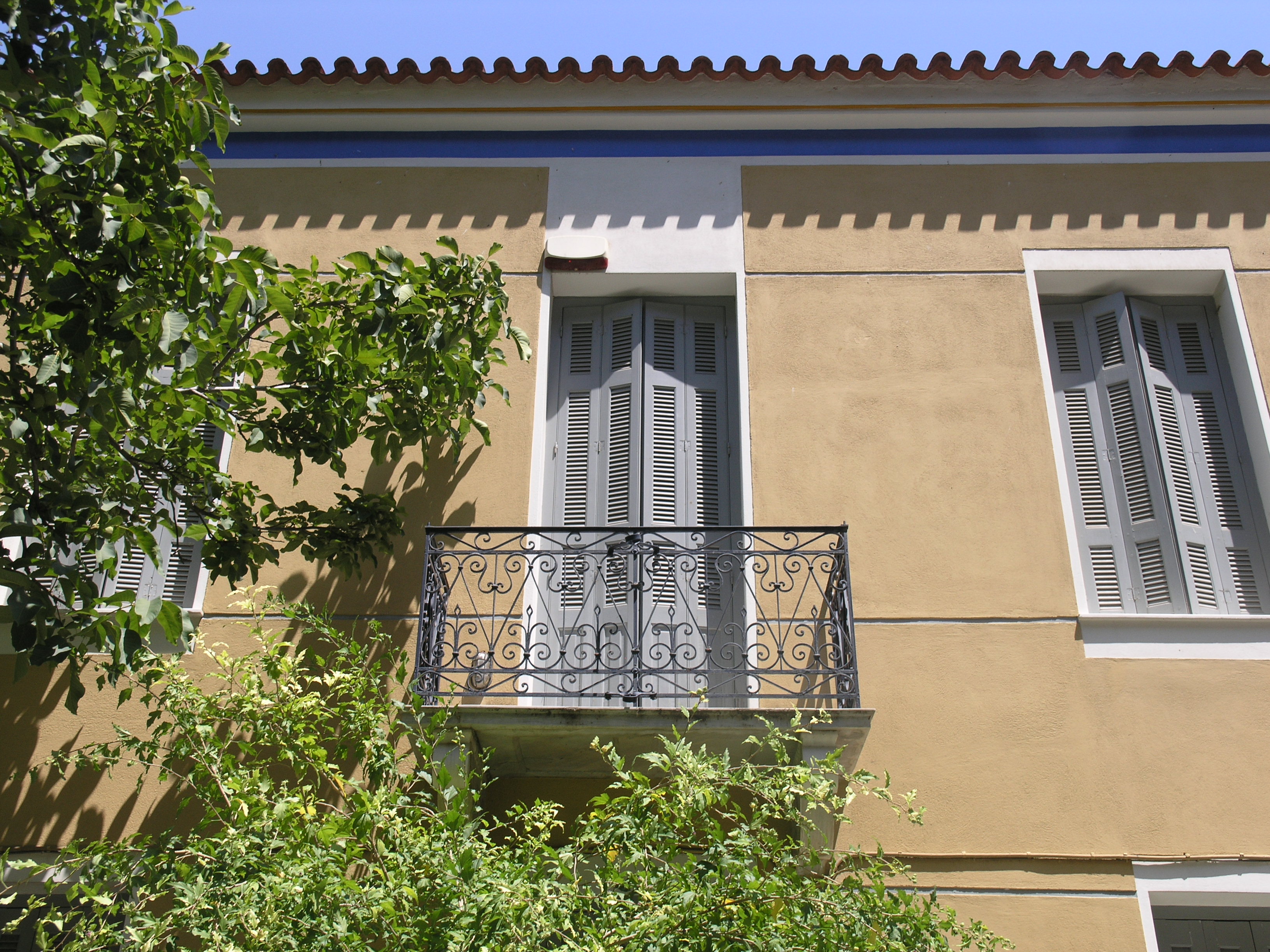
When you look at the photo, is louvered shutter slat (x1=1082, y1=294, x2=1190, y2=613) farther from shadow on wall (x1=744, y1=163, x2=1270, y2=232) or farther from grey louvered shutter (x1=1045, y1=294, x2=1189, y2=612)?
shadow on wall (x1=744, y1=163, x2=1270, y2=232)

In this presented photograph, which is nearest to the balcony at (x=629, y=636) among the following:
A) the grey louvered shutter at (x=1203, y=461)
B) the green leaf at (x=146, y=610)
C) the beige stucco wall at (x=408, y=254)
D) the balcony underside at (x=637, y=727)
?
the balcony underside at (x=637, y=727)

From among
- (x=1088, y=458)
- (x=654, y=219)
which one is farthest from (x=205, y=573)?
(x=1088, y=458)

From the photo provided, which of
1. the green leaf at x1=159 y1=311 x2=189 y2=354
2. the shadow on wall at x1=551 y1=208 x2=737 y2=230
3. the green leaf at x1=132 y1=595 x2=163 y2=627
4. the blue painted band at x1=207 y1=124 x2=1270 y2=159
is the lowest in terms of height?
the green leaf at x1=132 y1=595 x2=163 y2=627

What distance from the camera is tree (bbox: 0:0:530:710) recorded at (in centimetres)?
391

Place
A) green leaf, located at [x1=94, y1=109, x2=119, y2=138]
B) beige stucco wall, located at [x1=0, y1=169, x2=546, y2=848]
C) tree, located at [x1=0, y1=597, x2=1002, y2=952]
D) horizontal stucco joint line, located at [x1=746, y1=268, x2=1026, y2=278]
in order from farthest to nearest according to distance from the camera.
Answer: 1. horizontal stucco joint line, located at [x1=746, y1=268, x2=1026, y2=278]
2. beige stucco wall, located at [x1=0, y1=169, x2=546, y2=848]
3. green leaf, located at [x1=94, y1=109, x2=119, y2=138]
4. tree, located at [x1=0, y1=597, x2=1002, y2=952]

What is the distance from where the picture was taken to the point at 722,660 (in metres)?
6.12

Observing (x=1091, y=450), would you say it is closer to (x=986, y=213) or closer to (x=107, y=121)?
(x=986, y=213)

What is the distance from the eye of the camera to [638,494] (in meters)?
6.73

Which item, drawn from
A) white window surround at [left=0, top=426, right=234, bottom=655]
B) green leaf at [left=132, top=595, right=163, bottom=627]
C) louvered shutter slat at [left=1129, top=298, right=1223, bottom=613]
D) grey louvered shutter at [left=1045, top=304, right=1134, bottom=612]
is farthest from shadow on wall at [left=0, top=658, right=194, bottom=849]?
louvered shutter slat at [left=1129, top=298, right=1223, bottom=613]

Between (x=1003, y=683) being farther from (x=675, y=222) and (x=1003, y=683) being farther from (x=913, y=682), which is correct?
(x=675, y=222)

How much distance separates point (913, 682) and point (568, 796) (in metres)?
1.88

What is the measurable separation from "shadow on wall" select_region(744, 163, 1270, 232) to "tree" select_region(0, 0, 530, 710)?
9.52 feet

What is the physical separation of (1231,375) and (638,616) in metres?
4.11

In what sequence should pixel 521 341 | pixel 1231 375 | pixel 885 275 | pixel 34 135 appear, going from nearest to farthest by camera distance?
1. pixel 34 135
2. pixel 521 341
3. pixel 1231 375
4. pixel 885 275
